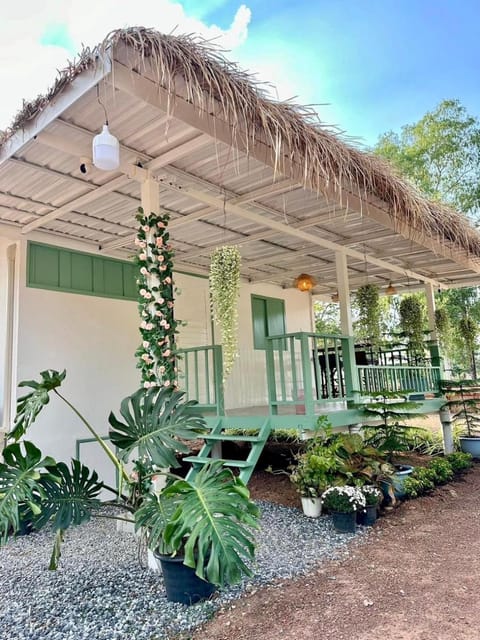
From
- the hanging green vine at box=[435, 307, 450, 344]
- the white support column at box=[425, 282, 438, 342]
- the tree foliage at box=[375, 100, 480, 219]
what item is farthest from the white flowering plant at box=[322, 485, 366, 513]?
the tree foliage at box=[375, 100, 480, 219]

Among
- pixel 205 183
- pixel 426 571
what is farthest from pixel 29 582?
pixel 205 183

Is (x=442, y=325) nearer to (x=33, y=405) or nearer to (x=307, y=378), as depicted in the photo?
(x=307, y=378)

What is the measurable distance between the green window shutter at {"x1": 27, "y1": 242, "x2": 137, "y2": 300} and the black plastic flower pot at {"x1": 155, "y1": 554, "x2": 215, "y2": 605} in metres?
3.66

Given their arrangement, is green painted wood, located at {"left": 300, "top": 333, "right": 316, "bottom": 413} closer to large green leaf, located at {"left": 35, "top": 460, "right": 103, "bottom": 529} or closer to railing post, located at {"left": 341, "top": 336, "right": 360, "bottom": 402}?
railing post, located at {"left": 341, "top": 336, "right": 360, "bottom": 402}

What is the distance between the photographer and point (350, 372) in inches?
214

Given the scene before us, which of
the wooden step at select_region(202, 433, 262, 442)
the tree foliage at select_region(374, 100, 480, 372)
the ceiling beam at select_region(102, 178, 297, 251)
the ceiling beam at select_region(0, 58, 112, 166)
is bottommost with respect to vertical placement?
the wooden step at select_region(202, 433, 262, 442)

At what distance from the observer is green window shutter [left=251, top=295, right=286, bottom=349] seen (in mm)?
8133

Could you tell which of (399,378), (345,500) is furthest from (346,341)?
(345,500)

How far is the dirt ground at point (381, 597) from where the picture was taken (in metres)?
2.42

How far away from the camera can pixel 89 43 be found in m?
2.76

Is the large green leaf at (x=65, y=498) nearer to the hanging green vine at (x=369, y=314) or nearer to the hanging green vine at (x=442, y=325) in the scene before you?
the hanging green vine at (x=369, y=314)

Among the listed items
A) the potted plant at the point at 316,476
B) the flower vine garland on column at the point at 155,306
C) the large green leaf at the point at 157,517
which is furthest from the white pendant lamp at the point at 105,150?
the potted plant at the point at 316,476

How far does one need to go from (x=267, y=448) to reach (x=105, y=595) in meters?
4.47

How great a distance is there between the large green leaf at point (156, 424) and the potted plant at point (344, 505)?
5.37ft
